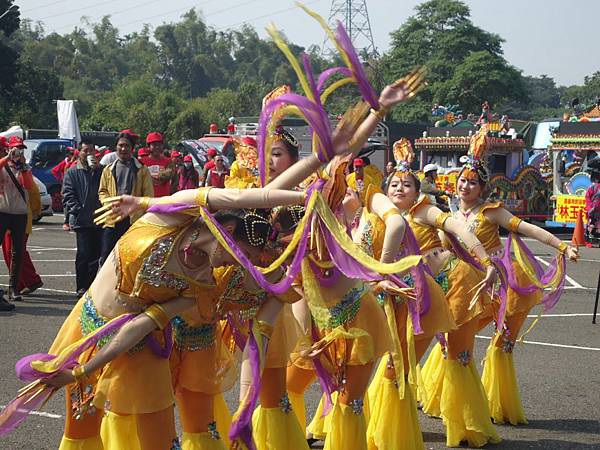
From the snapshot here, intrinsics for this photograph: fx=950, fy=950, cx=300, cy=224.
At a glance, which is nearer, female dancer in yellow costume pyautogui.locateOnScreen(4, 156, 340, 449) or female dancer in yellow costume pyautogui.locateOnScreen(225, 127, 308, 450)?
female dancer in yellow costume pyautogui.locateOnScreen(4, 156, 340, 449)

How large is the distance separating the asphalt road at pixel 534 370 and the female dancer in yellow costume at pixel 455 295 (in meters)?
0.19

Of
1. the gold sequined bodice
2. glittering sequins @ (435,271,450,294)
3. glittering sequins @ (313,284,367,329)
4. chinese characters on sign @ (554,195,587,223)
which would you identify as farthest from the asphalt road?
chinese characters on sign @ (554,195,587,223)

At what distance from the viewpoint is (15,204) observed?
34.7 ft

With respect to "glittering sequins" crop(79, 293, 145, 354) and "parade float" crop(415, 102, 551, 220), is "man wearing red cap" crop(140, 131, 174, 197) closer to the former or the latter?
"glittering sequins" crop(79, 293, 145, 354)

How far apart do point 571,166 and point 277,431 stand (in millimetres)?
20939

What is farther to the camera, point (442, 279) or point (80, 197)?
point (80, 197)

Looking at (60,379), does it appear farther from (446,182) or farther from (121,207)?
(446,182)

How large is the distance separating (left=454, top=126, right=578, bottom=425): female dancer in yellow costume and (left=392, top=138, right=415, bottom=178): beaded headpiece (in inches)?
22.6

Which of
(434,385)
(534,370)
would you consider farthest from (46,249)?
(434,385)

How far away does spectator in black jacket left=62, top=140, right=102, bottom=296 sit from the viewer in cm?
1077

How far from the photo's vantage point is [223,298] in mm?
4324

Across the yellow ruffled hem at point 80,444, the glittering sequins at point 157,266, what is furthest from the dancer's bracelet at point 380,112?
the yellow ruffled hem at point 80,444

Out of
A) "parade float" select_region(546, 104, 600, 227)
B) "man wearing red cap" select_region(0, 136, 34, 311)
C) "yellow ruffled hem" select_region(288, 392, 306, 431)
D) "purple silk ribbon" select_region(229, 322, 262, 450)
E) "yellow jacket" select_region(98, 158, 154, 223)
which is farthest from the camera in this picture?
"parade float" select_region(546, 104, 600, 227)

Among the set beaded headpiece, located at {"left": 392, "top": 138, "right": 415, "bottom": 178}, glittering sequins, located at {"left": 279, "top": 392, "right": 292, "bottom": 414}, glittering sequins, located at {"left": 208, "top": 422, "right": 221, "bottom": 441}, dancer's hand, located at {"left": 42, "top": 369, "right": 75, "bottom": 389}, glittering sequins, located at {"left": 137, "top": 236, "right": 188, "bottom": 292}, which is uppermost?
beaded headpiece, located at {"left": 392, "top": 138, "right": 415, "bottom": 178}
